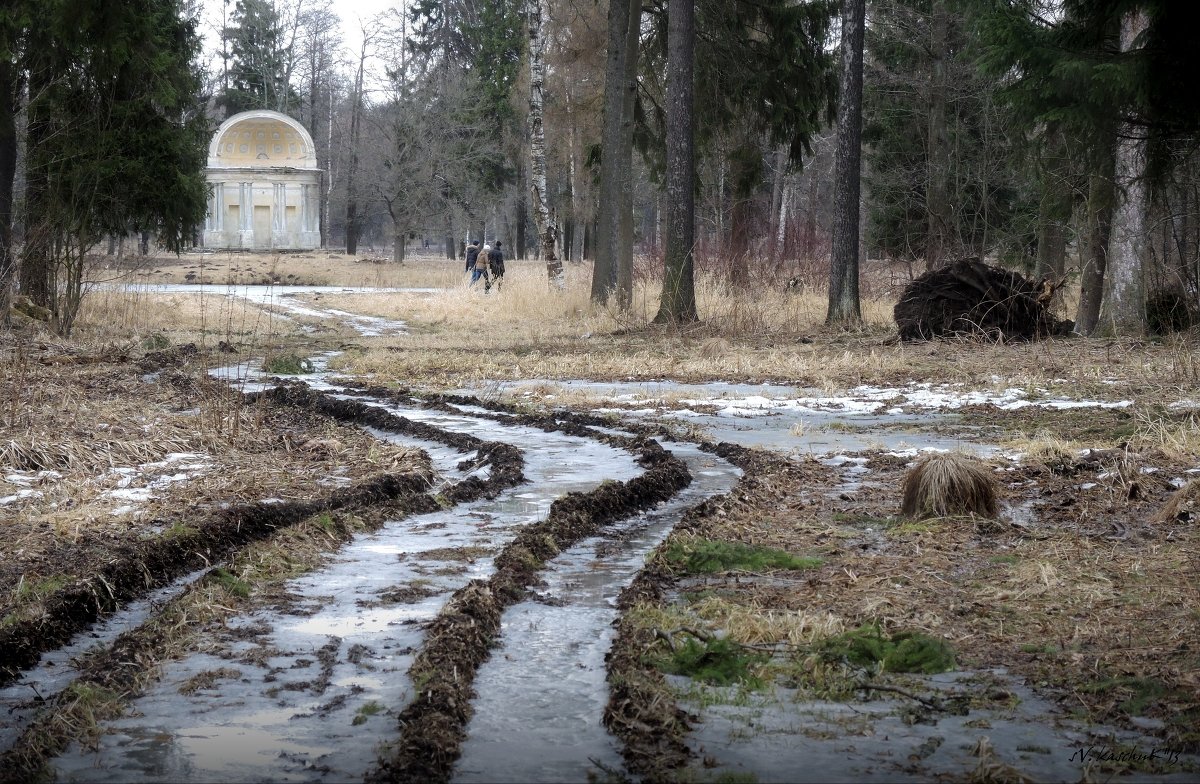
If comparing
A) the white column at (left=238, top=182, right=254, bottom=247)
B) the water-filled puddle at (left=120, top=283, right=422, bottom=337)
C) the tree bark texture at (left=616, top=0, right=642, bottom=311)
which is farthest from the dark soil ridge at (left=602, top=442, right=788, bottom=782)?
the white column at (left=238, top=182, right=254, bottom=247)

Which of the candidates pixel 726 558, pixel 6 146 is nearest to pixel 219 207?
pixel 6 146

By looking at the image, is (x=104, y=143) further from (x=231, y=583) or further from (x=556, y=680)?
(x=556, y=680)

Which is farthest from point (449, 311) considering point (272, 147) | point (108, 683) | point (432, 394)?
point (272, 147)

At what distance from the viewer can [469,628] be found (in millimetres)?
4559

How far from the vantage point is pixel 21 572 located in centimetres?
546

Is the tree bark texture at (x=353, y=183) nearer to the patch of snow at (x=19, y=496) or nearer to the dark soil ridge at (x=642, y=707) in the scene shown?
the patch of snow at (x=19, y=496)

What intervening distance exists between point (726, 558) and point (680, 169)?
15134 millimetres

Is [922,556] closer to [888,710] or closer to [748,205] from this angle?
[888,710]

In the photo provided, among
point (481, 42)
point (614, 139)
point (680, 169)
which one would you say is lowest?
point (680, 169)

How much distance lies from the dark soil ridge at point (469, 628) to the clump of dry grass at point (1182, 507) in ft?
9.12

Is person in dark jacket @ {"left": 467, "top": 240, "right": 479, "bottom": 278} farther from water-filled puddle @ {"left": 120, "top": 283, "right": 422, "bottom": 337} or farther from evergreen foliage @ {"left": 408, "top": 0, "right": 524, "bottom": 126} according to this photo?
evergreen foliage @ {"left": 408, "top": 0, "right": 524, "bottom": 126}

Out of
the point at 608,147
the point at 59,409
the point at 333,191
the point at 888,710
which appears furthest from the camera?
the point at 333,191

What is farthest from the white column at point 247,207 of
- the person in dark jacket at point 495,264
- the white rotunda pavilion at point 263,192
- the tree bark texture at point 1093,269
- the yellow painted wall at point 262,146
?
the tree bark texture at point 1093,269

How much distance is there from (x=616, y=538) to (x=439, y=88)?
5510 cm
